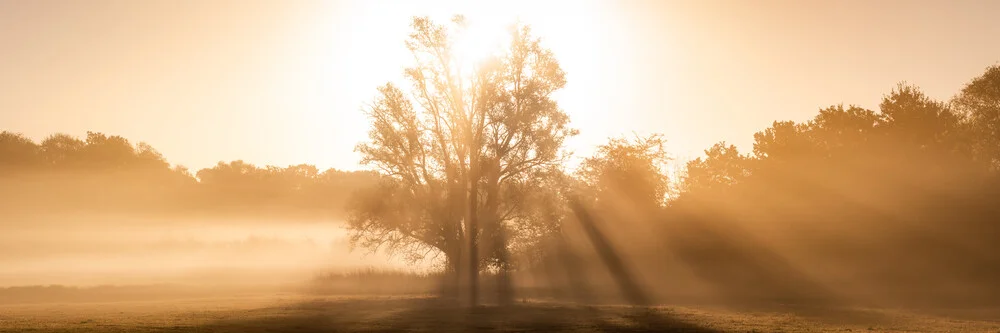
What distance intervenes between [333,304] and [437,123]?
51.3ft

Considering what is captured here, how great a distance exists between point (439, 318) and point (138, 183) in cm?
10609

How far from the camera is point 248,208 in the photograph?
137 metres

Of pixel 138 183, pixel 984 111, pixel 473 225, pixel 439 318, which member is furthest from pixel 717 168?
pixel 138 183

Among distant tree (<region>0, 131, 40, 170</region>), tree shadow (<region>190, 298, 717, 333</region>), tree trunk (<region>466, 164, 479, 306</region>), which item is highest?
distant tree (<region>0, 131, 40, 170</region>)

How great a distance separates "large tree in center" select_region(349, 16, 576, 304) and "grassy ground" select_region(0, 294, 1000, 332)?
32.8 feet

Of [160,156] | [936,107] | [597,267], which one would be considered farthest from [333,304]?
[160,156]

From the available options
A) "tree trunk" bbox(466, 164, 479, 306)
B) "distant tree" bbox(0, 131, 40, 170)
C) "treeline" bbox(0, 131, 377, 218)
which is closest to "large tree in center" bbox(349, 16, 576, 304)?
"tree trunk" bbox(466, 164, 479, 306)

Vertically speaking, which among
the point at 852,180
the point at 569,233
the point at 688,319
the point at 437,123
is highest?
the point at 437,123

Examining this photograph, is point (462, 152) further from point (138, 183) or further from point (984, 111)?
point (138, 183)

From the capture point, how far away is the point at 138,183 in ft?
409

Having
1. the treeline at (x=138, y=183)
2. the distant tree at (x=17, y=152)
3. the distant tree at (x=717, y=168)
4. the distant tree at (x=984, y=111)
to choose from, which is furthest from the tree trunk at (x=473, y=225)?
the distant tree at (x=17, y=152)

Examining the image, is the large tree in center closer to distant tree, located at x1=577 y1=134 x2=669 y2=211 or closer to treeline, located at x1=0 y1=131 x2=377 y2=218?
distant tree, located at x1=577 y1=134 x2=669 y2=211

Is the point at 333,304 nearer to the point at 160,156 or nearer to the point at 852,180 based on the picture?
the point at 852,180

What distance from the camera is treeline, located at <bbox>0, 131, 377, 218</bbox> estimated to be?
112 meters
